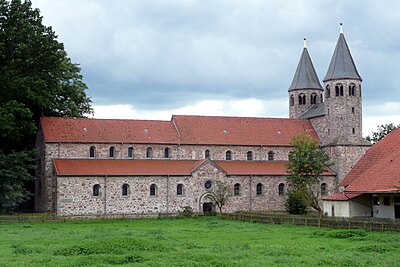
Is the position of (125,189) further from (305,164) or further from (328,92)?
(328,92)

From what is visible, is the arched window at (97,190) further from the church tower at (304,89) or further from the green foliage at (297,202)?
the church tower at (304,89)

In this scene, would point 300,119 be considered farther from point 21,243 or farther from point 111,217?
point 21,243

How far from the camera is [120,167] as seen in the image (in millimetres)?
59188

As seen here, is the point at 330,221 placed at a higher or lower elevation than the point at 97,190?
lower

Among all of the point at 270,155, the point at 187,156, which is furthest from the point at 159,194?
the point at 270,155

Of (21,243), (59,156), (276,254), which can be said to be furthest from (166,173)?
(276,254)

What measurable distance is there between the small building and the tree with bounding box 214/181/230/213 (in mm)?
10844

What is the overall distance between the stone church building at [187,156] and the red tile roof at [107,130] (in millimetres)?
104

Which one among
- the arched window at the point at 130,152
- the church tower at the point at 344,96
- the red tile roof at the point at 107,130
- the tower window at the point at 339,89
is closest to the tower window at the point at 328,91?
the church tower at the point at 344,96

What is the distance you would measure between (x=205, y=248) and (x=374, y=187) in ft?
69.6

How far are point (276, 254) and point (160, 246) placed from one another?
575 centimetres

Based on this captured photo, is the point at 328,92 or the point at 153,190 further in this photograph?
the point at 328,92

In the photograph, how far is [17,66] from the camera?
53281 millimetres

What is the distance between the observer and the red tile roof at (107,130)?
2368 inches
